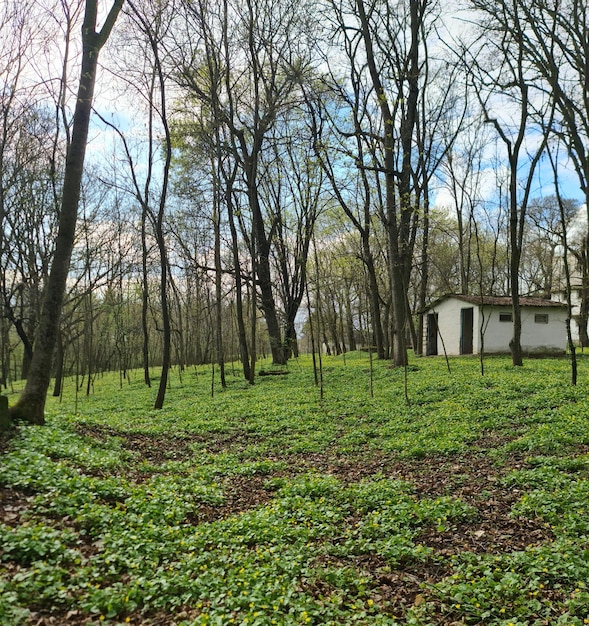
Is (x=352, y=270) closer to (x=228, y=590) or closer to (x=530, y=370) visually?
(x=530, y=370)

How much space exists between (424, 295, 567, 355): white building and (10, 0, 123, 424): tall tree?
18963 millimetres

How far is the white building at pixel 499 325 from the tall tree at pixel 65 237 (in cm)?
1896

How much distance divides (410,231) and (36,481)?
64.0 feet

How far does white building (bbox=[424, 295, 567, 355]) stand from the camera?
915 inches

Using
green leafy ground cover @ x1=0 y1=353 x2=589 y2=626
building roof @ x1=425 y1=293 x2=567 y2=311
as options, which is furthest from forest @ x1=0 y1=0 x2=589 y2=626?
building roof @ x1=425 y1=293 x2=567 y2=311

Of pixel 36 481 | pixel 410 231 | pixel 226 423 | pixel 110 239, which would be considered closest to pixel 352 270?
pixel 410 231

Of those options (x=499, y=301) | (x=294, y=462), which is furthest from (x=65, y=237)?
(x=499, y=301)

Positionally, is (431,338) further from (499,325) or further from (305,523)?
(305,523)

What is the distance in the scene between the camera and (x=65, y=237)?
7.73 m

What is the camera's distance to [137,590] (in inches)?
137

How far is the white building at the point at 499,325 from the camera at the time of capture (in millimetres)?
23234

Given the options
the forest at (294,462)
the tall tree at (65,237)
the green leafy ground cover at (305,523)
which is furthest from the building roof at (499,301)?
the tall tree at (65,237)

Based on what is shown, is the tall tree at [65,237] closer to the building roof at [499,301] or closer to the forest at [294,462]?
the forest at [294,462]

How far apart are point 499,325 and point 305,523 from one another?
21.3m
